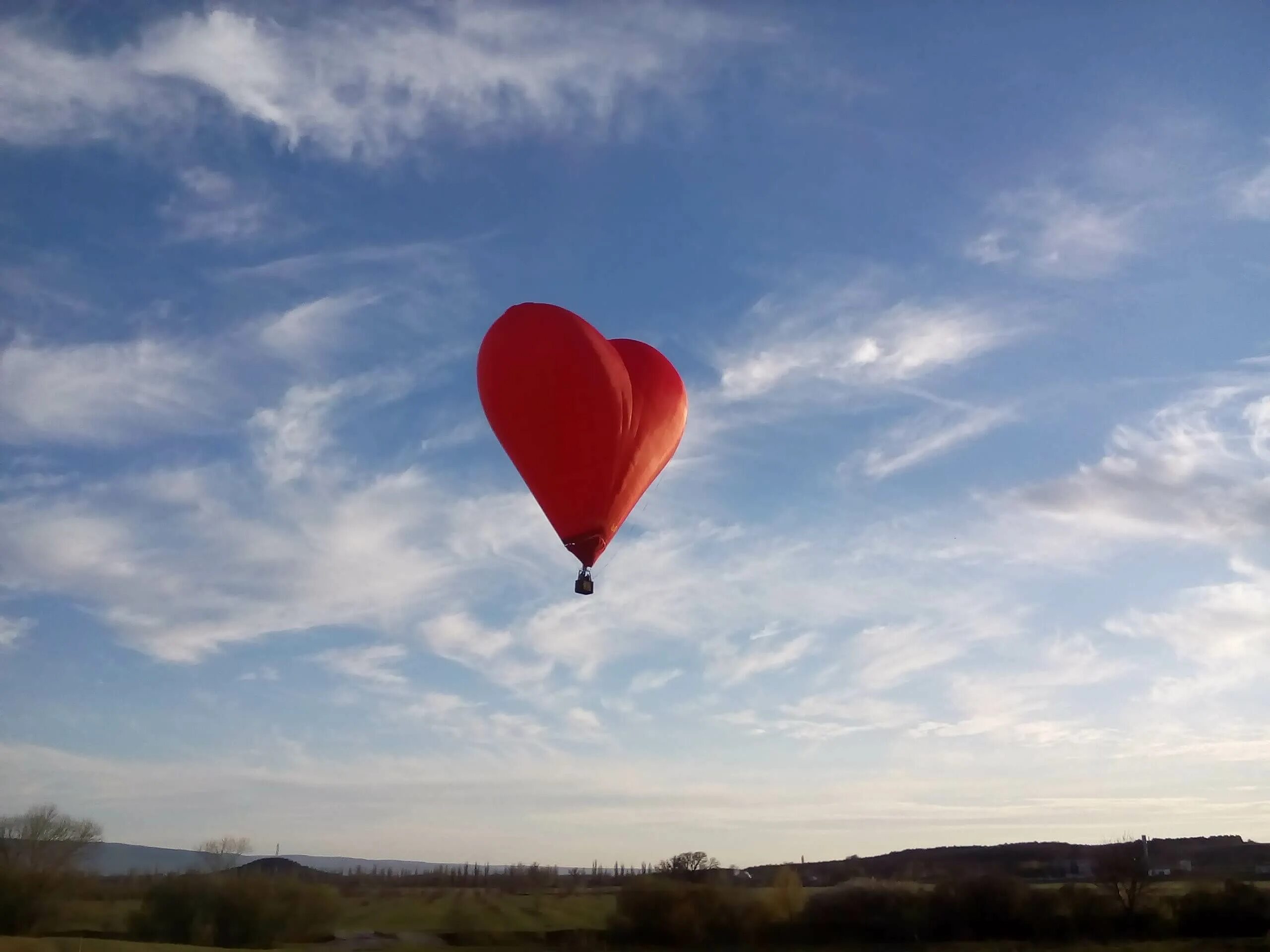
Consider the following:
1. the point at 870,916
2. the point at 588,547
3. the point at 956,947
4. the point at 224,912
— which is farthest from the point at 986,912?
the point at 588,547

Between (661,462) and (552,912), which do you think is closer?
(661,462)

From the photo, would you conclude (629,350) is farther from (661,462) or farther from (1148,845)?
(1148,845)

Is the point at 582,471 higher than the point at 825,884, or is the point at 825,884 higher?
the point at 582,471

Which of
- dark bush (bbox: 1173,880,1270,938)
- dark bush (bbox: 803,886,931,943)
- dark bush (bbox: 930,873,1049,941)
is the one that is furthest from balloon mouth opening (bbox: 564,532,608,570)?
dark bush (bbox: 1173,880,1270,938)

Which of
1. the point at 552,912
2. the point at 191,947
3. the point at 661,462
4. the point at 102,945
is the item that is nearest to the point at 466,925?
the point at 552,912

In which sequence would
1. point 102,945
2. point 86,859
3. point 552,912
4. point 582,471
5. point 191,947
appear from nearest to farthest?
point 582,471 < point 102,945 < point 191,947 < point 86,859 < point 552,912

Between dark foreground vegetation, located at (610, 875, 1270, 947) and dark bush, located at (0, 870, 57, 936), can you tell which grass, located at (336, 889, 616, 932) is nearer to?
dark foreground vegetation, located at (610, 875, 1270, 947)

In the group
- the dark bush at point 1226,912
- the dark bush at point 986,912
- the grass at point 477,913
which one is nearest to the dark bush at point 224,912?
the grass at point 477,913

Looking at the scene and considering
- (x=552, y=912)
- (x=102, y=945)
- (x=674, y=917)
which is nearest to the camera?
(x=102, y=945)
